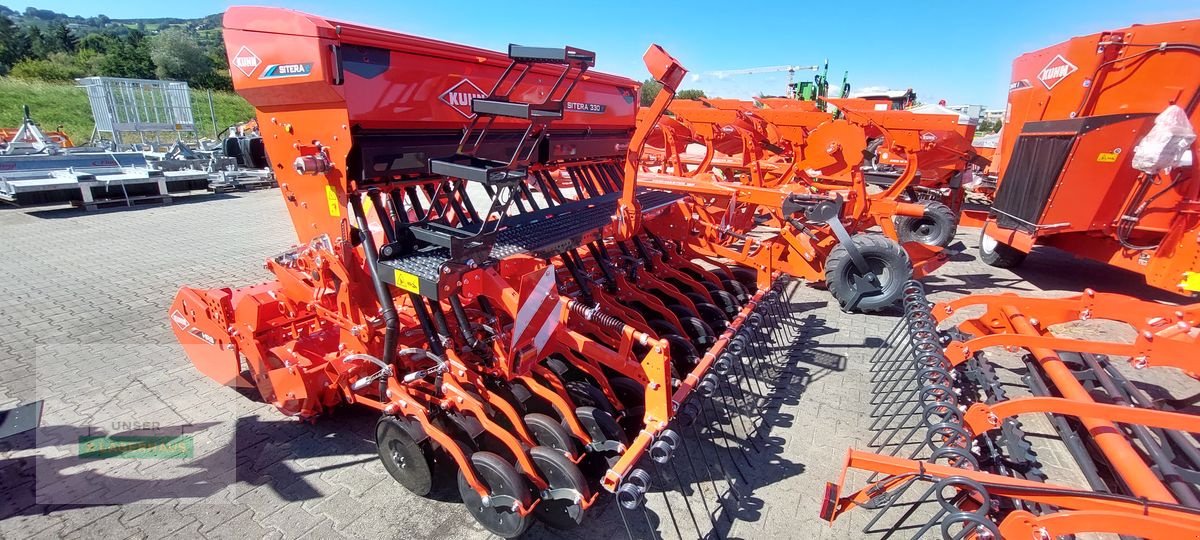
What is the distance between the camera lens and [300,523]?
2996 mm

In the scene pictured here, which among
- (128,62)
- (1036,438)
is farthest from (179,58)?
(1036,438)

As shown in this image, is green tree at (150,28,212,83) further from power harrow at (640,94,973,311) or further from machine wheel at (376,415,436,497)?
machine wheel at (376,415,436,497)

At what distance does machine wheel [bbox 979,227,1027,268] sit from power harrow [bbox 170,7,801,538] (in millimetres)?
6467

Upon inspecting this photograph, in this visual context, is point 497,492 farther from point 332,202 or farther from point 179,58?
point 179,58

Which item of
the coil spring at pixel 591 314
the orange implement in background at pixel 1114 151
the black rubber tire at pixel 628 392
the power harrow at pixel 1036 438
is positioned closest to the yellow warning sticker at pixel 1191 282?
the orange implement in background at pixel 1114 151

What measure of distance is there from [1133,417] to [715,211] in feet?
17.8

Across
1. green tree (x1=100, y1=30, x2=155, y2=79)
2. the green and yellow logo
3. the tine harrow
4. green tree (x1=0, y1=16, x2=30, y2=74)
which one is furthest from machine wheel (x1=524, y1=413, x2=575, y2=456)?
green tree (x1=0, y1=16, x2=30, y2=74)

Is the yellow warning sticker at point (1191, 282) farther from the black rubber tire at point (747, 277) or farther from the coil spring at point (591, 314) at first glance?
the coil spring at point (591, 314)

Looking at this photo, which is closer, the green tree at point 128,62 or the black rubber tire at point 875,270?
the black rubber tire at point 875,270

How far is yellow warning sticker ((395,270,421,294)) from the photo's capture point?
2730 millimetres

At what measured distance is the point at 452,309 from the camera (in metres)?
3.50

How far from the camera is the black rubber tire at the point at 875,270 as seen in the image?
223 inches

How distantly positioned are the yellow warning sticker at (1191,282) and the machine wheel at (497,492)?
682 centimetres

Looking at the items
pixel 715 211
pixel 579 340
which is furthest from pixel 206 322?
pixel 715 211
